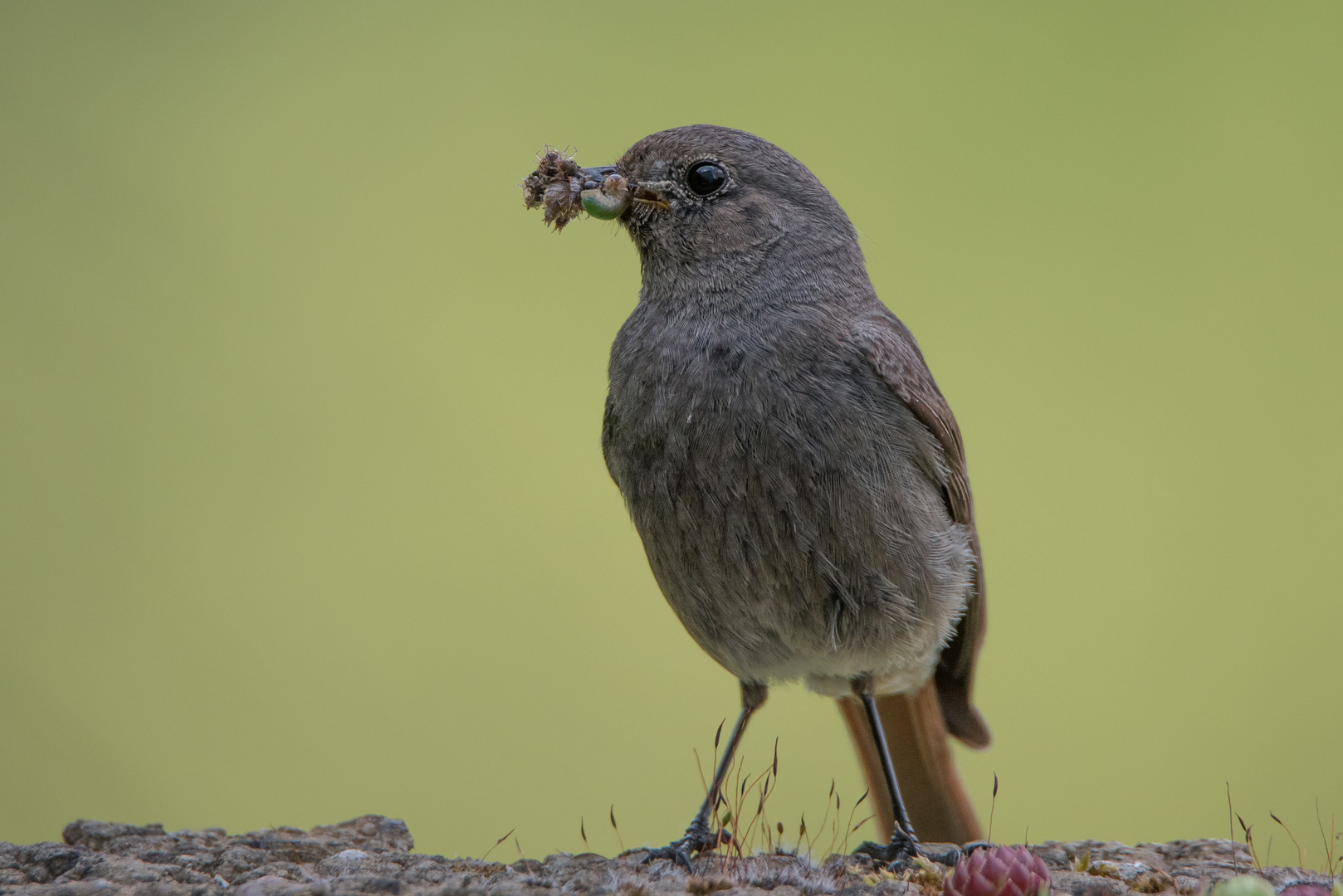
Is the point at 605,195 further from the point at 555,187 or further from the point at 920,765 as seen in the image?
the point at 920,765

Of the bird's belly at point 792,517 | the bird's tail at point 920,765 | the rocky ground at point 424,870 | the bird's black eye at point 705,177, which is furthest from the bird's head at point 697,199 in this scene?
the rocky ground at point 424,870

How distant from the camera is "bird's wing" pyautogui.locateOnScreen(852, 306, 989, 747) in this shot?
363 centimetres

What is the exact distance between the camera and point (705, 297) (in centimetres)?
374

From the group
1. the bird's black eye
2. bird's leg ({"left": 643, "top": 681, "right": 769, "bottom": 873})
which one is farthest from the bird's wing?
bird's leg ({"left": 643, "top": 681, "right": 769, "bottom": 873})

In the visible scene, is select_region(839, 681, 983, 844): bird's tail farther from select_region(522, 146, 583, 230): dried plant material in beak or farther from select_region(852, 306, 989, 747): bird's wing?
select_region(522, 146, 583, 230): dried plant material in beak

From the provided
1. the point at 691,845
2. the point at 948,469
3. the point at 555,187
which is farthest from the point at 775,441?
the point at 691,845

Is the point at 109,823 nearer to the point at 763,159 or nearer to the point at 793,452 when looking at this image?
the point at 793,452

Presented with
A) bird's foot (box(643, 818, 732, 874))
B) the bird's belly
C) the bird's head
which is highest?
the bird's head

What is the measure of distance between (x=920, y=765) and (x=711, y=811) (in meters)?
1.02

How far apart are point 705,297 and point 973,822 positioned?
232cm

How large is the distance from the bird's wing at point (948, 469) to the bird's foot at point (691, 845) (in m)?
1.21

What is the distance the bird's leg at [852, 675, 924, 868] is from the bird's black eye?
1.79m

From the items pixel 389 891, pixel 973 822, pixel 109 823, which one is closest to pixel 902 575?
pixel 973 822

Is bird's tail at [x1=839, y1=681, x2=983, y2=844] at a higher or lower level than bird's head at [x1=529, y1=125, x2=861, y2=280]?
lower
